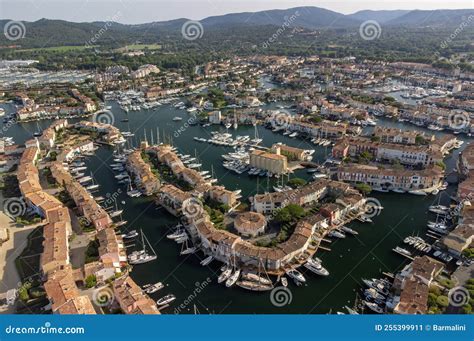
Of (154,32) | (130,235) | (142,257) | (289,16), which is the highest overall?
(289,16)

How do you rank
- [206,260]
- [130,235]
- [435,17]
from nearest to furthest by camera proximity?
[206,260] → [130,235] → [435,17]

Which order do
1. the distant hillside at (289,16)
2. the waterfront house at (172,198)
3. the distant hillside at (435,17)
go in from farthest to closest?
the distant hillside at (289,16), the distant hillside at (435,17), the waterfront house at (172,198)

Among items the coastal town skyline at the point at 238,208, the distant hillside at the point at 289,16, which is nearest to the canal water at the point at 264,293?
the coastal town skyline at the point at 238,208

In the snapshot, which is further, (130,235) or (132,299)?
(130,235)

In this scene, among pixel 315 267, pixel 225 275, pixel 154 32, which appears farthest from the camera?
pixel 154 32

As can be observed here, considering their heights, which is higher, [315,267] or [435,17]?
[435,17]

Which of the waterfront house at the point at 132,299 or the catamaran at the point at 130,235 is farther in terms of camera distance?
the catamaran at the point at 130,235

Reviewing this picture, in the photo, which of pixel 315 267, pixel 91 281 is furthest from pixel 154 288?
pixel 315 267

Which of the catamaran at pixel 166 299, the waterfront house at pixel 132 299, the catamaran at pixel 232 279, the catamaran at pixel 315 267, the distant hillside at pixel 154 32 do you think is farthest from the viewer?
the distant hillside at pixel 154 32

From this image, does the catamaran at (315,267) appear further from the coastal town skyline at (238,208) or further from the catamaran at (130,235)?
the catamaran at (130,235)

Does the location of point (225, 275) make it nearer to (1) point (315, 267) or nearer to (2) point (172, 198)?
(1) point (315, 267)

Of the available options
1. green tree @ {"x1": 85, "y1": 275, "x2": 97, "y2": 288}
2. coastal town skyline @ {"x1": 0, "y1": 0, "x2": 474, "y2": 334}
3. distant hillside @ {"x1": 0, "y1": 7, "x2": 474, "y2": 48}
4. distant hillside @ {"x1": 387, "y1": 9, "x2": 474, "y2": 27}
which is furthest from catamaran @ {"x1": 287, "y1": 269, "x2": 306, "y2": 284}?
distant hillside @ {"x1": 387, "y1": 9, "x2": 474, "y2": 27}

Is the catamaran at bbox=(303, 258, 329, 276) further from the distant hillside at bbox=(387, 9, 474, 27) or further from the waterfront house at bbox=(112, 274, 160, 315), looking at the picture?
the distant hillside at bbox=(387, 9, 474, 27)
